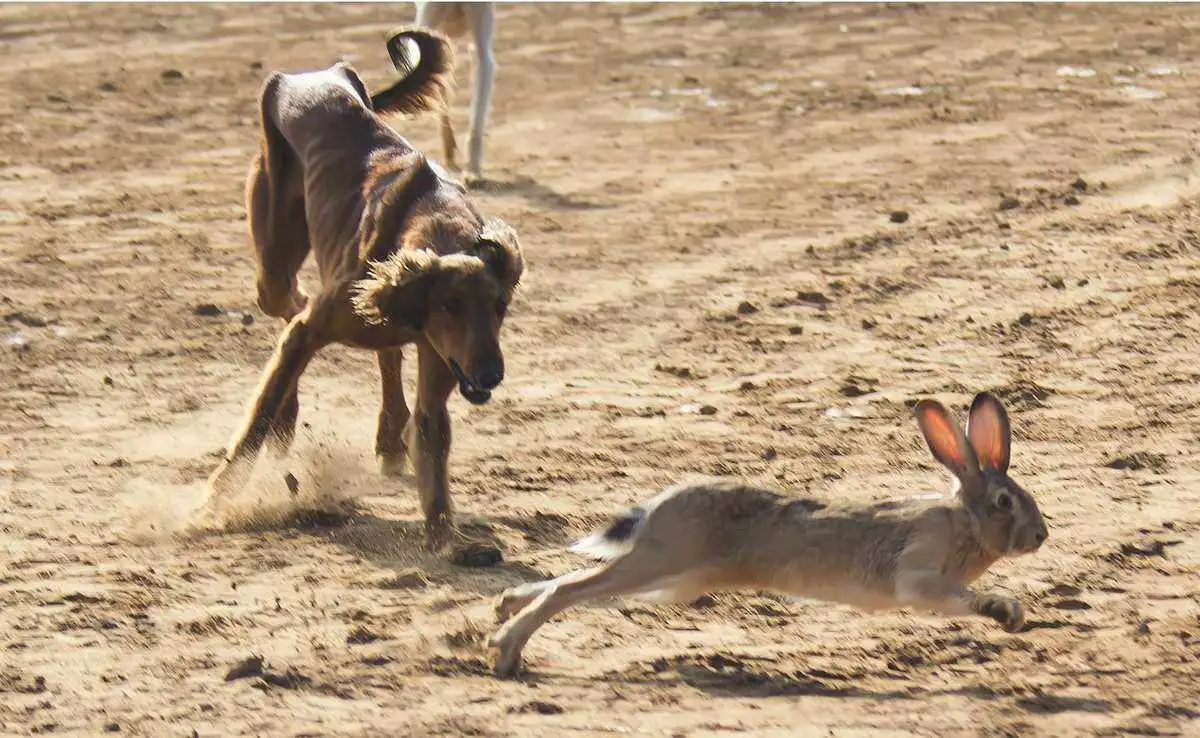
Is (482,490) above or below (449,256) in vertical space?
below

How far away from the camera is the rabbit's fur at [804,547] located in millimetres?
5676

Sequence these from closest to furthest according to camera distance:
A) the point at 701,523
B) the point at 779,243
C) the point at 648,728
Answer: the point at 648,728 → the point at 701,523 → the point at 779,243

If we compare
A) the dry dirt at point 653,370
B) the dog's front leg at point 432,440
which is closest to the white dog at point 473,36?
the dry dirt at point 653,370

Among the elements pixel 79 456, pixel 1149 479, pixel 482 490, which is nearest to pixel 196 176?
pixel 79 456

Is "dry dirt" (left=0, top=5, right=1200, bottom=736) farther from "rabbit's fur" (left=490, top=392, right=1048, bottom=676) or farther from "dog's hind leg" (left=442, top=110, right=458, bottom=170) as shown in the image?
"dog's hind leg" (left=442, top=110, right=458, bottom=170)

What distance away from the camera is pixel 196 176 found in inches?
544

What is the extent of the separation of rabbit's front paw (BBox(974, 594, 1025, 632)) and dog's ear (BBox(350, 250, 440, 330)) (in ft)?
7.27

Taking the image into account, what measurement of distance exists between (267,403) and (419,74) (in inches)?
86.8

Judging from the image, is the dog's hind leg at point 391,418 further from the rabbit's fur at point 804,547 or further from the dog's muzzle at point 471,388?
the rabbit's fur at point 804,547

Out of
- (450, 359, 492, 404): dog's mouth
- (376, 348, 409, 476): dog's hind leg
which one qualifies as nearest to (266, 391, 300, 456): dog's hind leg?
(376, 348, 409, 476): dog's hind leg

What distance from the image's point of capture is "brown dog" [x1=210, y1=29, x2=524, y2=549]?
6.77 meters

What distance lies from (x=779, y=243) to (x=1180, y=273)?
237cm

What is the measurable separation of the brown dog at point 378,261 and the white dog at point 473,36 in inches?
176

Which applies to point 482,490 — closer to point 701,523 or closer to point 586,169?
point 701,523
